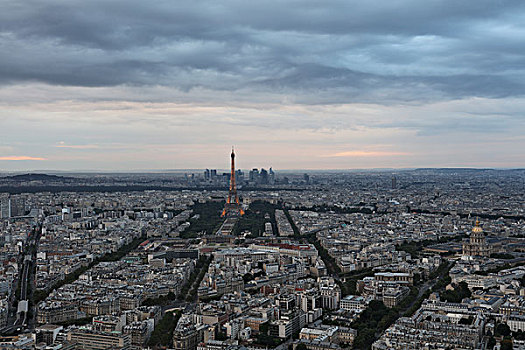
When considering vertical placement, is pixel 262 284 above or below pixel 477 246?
below

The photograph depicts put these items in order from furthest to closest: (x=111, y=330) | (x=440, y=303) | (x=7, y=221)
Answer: (x=7, y=221)
(x=440, y=303)
(x=111, y=330)

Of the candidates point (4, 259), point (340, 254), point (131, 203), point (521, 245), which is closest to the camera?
point (4, 259)

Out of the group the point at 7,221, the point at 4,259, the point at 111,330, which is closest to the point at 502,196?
the point at 7,221

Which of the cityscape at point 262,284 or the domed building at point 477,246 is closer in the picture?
the cityscape at point 262,284

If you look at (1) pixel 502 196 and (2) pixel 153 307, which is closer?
(2) pixel 153 307

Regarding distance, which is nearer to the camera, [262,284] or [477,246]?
[262,284]

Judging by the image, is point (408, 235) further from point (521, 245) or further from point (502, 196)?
point (502, 196)

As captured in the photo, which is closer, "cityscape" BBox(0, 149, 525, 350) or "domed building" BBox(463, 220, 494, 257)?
"cityscape" BBox(0, 149, 525, 350)
